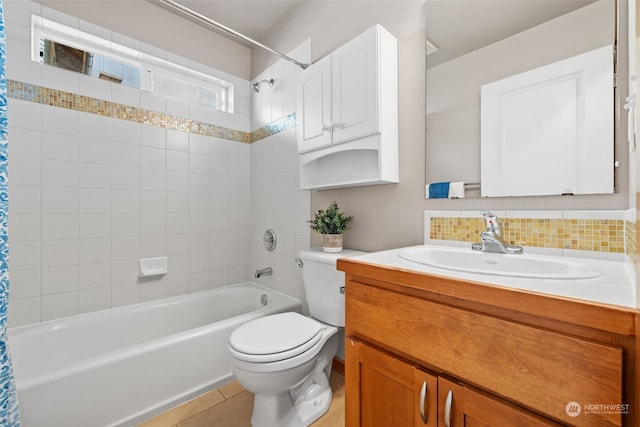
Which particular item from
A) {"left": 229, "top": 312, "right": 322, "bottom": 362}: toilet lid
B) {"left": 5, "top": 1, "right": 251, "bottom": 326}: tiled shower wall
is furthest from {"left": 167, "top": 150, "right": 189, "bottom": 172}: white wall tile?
{"left": 229, "top": 312, "right": 322, "bottom": 362}: toilet lid

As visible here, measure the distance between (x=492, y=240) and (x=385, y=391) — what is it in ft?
2.20

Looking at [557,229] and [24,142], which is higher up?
[24,142]

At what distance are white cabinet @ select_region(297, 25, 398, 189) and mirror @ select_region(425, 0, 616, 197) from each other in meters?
0.19

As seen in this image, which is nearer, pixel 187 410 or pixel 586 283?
pixel 586 283

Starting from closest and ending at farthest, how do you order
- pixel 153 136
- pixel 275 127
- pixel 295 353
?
pixel 295 353
pixel 153 136
pixel 275 127

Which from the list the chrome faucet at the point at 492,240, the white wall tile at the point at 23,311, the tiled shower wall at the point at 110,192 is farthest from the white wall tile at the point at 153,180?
the chrome faucet at the point at 492,240

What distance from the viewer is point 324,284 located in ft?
5.02

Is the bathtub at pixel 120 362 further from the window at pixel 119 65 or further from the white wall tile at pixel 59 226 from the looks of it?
the window at pixel 119 65

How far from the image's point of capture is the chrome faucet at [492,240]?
1.03 metres

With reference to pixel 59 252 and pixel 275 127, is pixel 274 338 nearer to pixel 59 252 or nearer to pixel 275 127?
pixel 59 252

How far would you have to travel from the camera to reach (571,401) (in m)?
0.52

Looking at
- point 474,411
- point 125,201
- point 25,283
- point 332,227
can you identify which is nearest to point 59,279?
point 25,283

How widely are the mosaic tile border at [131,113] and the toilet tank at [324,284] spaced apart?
3.59 feet

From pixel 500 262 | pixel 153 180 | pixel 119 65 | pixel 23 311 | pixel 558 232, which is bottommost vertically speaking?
pixel 23 311
